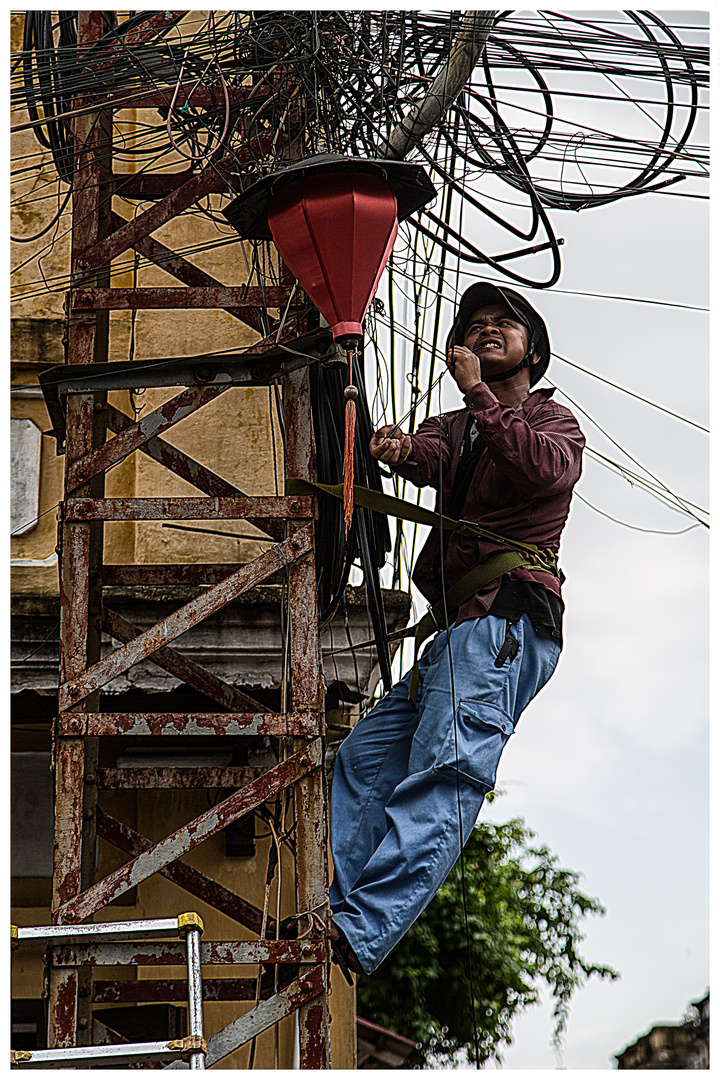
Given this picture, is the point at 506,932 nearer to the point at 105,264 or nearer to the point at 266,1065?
the point at 266,1065

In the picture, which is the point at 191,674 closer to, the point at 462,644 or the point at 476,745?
the point at 462,644

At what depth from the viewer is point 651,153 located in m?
5.23

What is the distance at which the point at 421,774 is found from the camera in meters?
4.23

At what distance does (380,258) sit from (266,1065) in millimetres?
4295

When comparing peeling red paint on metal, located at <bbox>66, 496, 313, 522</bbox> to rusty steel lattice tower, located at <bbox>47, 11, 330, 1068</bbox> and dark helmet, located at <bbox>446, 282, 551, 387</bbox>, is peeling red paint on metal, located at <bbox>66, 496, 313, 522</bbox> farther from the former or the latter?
dark helmet, located at <bbox>446, 282, 551, 387</bbox>

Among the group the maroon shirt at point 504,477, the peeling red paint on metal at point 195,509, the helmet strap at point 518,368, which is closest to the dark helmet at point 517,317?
the helmet strap at point 518,368

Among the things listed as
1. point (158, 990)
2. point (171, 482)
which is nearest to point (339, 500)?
point (171, 482)

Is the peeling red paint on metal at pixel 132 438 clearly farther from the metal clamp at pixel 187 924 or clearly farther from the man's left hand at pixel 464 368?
the metal clamp at pixel 187 924

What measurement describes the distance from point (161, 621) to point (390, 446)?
3.91 ft

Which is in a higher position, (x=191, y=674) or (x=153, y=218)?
(x=153, y=218)

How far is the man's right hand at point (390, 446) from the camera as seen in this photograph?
470 cm

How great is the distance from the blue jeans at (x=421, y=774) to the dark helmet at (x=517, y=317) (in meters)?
1.17

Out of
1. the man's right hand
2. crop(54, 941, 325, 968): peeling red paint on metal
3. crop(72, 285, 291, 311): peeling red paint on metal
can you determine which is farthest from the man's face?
crop(54, 941, 325, 968): peeling red paint on metal

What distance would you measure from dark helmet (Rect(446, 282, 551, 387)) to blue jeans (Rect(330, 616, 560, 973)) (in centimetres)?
117
